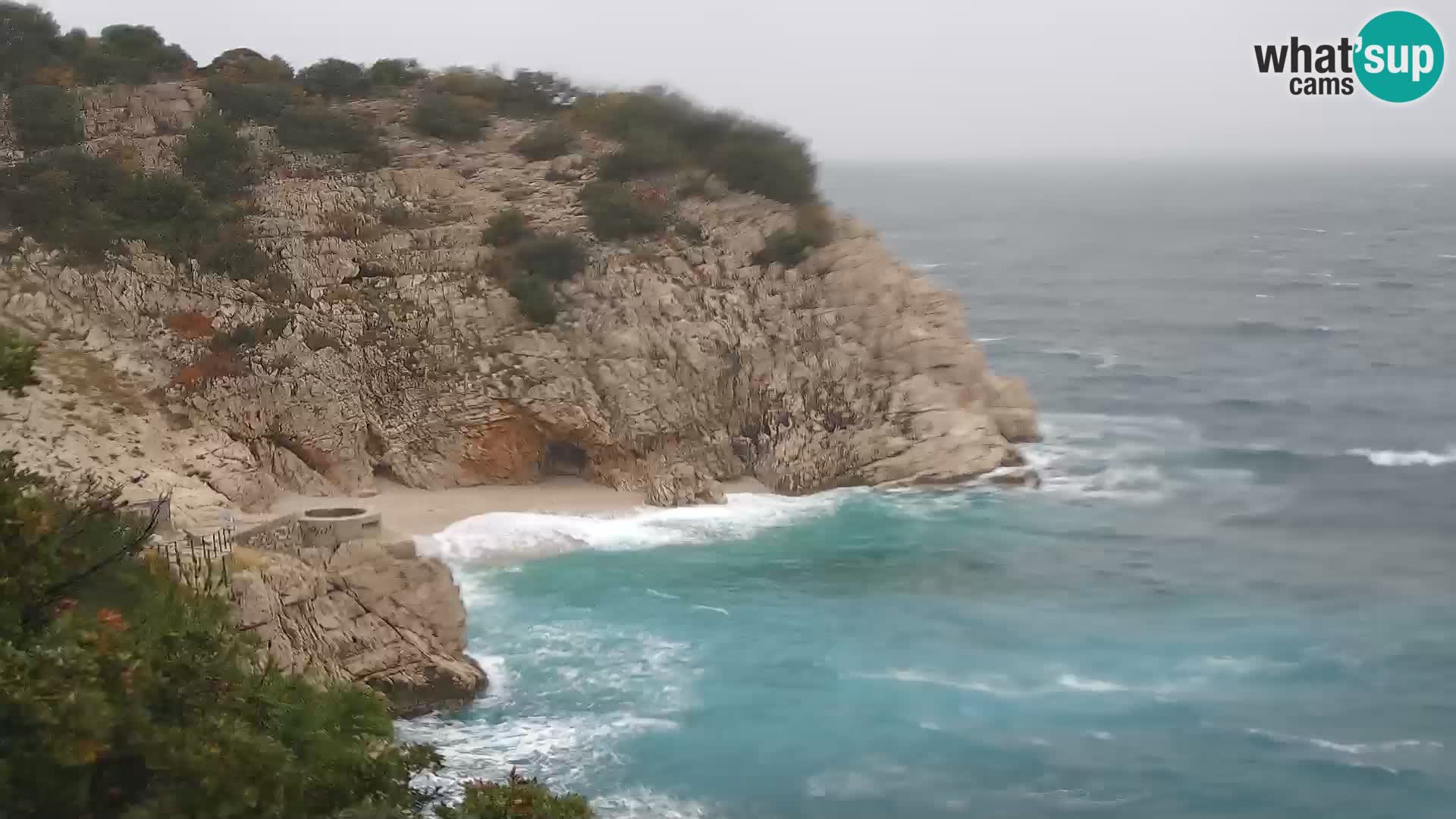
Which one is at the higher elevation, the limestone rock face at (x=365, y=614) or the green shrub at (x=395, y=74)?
the green shrub at (x=395, y=74)

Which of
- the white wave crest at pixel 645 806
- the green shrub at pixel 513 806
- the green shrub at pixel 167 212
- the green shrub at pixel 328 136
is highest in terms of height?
the green shrub at pixel 328 136

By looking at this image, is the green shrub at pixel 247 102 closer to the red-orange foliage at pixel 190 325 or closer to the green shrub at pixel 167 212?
the green shrub at pixel 167 212

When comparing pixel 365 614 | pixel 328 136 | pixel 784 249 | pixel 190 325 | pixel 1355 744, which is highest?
pixel 328 136

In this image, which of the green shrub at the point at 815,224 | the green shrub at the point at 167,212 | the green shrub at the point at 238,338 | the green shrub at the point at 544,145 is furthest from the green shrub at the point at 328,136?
the green shrub at the point at 815,224

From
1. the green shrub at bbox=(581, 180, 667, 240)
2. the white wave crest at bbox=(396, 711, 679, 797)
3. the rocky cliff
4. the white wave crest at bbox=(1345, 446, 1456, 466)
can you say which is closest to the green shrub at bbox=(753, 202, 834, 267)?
the rocky cliff

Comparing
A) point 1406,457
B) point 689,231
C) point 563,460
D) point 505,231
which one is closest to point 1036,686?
point 563,460

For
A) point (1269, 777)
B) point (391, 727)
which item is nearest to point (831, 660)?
point (1269, 777)

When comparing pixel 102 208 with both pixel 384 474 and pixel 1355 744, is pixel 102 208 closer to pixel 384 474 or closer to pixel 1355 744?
pixel 384 474

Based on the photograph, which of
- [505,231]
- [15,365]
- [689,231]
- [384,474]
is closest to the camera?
[15,365]
